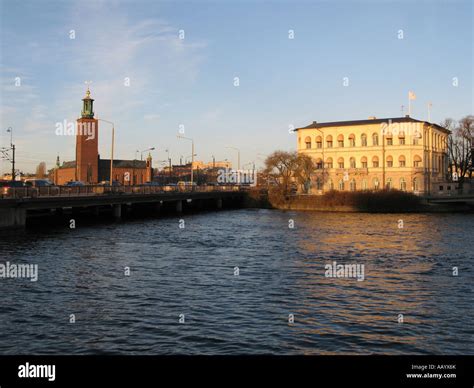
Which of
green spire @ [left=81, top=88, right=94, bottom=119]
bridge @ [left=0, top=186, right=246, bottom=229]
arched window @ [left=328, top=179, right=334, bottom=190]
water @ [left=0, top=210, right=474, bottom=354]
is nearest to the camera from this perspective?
water @ [left=0, top=210, right=474, bottom=354]

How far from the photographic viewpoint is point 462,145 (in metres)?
114

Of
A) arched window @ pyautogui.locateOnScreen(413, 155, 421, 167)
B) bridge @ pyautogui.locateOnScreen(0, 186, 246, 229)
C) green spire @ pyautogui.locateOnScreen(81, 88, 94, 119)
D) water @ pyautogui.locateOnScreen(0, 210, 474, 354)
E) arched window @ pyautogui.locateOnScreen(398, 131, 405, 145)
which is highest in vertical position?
green spire @ pyautogui.locateOnScreen(81, 88, 94, 119)

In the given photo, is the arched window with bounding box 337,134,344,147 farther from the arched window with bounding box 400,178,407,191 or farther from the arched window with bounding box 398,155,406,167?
the arched window with bounding box 400,178,407,191

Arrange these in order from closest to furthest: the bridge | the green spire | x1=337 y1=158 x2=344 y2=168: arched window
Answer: the bridge
x1=337 y1=158 x2=344 y2=168: arched window
the green spire

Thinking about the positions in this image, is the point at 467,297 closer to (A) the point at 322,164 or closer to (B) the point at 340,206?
(B) the point at 340,206

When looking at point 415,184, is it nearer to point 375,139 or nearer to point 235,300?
point 375,139

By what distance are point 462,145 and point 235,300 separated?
108m

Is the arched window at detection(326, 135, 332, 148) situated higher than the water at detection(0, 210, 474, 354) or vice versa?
the arched window at detection(326, 135, 332, 148)

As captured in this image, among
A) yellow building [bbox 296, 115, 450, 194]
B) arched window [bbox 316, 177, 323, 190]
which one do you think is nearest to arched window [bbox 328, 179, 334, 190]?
yellow building [bbox 296, 115, 450, 194]

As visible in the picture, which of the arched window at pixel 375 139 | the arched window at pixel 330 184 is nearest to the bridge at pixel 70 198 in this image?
the arched window at pixel 330 184

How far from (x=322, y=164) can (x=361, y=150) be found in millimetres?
8691

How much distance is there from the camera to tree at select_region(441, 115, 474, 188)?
4257 inches

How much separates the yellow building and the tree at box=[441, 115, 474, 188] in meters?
3.45
